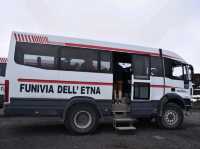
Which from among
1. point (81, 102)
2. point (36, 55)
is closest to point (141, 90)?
point (81, 102)

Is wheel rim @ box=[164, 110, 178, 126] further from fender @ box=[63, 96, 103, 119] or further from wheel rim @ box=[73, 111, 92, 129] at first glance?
wheel rim @ box=[73, 111, 92, 129]

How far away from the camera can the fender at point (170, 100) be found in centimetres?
998

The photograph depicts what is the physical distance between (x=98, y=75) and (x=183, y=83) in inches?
148

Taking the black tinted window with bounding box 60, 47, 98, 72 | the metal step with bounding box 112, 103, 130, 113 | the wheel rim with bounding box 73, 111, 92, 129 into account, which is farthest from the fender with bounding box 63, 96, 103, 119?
the black tinted window with bounding box 60, 47, 98, 72

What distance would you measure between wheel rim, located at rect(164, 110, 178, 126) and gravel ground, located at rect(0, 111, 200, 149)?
40 cm

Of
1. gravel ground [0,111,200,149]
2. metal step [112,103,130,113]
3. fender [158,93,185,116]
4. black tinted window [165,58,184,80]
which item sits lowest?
gravel ground [0,111,200,149]

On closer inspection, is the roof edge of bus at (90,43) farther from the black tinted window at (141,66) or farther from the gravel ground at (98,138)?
the gravel ground at (98,138)

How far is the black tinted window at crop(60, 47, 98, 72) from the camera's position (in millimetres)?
8750

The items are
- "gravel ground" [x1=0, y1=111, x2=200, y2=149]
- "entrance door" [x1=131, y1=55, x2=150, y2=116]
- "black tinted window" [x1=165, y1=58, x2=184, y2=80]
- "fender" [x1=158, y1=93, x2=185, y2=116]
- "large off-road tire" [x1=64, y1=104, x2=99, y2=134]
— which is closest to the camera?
"gravel ground" [x1=0, y1=111, x2=200, y2=149]

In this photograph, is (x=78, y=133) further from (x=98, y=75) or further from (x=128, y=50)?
(x=128, y=50)

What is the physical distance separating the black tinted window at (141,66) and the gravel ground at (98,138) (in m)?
2.06

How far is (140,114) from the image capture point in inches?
381

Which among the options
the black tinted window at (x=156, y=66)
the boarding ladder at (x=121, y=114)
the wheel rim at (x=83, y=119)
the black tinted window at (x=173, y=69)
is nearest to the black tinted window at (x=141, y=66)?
the black tinted window at (x=156, y=66)

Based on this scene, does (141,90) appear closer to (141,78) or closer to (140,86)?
(140,86)
